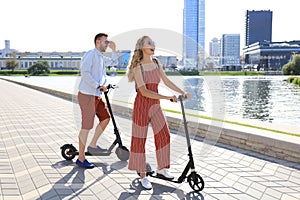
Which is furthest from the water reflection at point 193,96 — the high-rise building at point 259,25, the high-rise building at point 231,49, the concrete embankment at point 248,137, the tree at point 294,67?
the high-rise building at point 259,25

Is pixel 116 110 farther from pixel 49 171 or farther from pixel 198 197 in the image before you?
pixel 198 197

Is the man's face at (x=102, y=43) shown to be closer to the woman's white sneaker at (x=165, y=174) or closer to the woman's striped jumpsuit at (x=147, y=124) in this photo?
the woman's striped jumpsuit at (x=147, y=124)

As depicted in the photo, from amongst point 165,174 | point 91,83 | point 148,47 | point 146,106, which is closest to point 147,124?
point 146,106

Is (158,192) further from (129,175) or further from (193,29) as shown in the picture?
(193,29)

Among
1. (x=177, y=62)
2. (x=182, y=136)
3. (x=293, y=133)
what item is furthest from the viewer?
(x=182, y=136)

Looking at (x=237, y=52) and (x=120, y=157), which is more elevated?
(x=237, y=52)

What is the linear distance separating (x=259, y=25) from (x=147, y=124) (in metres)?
186

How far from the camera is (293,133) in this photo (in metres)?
5.68

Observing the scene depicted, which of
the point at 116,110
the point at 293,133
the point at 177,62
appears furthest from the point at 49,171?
the point at 116,110

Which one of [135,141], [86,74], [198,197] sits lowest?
[198,197]

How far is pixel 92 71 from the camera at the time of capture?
446cm

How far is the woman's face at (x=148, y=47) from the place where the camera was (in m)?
3.75

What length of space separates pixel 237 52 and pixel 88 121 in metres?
126

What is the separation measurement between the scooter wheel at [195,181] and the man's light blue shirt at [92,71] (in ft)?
5.34
